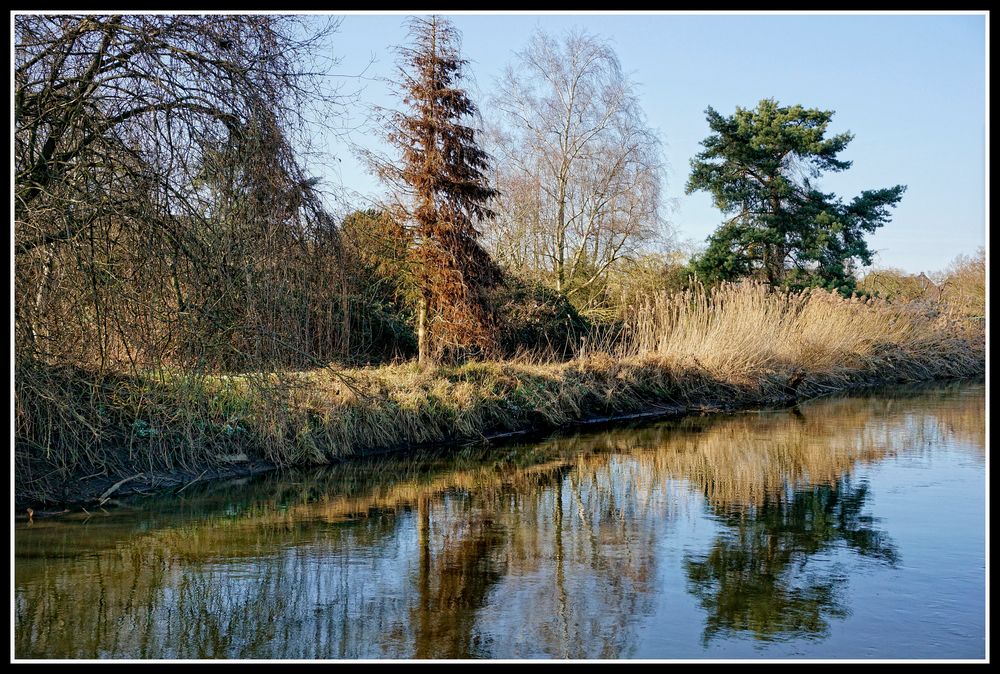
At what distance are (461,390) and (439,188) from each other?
14.2ft

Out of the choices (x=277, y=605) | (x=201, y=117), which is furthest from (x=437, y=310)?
(x=277, y=605)

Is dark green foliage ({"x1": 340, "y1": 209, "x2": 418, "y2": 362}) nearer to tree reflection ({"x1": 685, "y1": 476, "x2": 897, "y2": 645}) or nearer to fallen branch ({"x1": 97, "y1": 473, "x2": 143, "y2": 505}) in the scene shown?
fallen branch ({"x1": 97, "y1": 473, "x2": 143, "y2": 505})

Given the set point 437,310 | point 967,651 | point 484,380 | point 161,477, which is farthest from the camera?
point 437,310

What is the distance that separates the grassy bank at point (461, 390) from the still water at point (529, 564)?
0.54 metres

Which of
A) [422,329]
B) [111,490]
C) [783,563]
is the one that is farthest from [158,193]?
[422,329]

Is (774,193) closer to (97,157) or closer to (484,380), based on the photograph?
(484,380)

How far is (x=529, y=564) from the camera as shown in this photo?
20.1 feet

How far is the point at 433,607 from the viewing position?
523cm

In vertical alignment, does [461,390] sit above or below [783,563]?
above

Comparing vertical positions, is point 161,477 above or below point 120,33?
below

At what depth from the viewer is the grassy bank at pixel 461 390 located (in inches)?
290

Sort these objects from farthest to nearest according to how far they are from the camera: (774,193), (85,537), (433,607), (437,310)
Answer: (774,193) → (437,310) → (85,537) → (433,607)

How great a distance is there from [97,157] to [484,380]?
23.0ft

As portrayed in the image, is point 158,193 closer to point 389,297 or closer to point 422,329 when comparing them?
point 422,329
